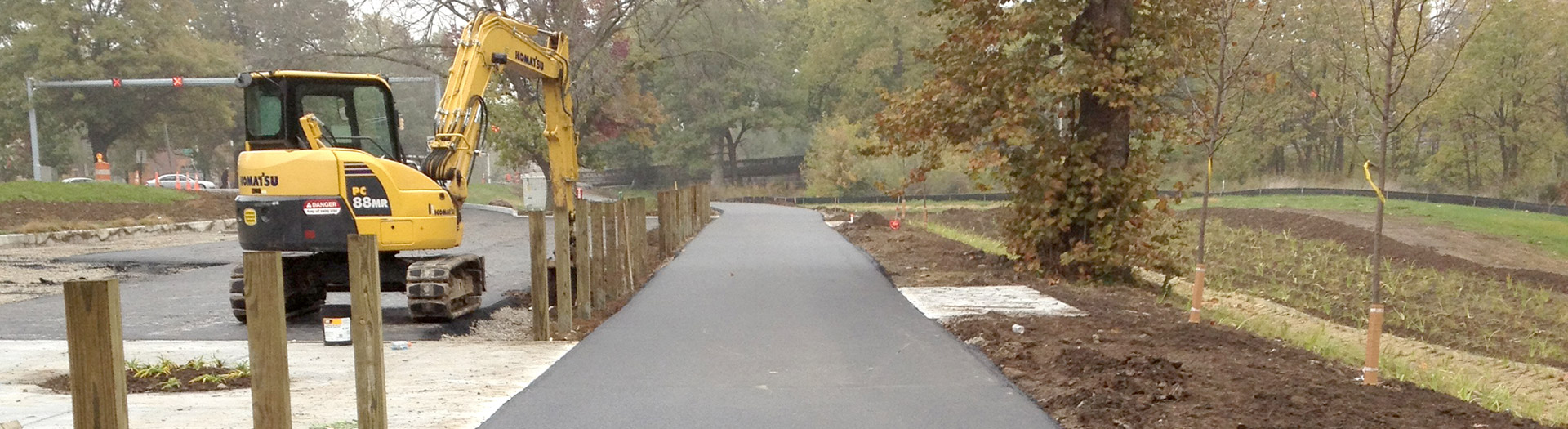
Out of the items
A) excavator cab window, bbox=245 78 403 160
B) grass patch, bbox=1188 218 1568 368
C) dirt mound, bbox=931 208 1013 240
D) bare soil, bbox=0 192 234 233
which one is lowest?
grass patch, bbox=1188 218 1568 368

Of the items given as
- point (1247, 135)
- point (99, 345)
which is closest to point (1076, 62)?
point (99, 345)

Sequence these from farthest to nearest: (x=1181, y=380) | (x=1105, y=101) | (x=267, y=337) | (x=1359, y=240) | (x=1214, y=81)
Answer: (x=1359, y=240)
(x=1105, y=101)
(x=1214, y=81)
(x=1181, y=380)
(x=267, y=337)

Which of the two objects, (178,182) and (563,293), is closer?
(563,293)

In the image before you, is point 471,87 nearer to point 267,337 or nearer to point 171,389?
point 171,389

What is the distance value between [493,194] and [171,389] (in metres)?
58.7

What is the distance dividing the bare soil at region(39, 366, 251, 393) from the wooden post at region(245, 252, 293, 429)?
4.17 m


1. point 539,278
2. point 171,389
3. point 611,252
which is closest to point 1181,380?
point 539,278

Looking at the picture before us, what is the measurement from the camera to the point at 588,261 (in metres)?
11.9

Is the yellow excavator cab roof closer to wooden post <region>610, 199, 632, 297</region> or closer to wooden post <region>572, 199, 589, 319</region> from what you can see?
wooden post <region>572, 199, 589, 319</region>

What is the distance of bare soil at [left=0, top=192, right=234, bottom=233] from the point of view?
25.0m

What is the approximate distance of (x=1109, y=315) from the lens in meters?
11.3

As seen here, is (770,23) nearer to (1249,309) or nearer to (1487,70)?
(1487,70)

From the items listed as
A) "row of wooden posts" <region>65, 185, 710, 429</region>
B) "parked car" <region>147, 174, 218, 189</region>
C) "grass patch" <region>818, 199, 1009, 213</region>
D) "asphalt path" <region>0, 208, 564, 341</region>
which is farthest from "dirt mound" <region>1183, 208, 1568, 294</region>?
"parked car" <region>147, 174, 218, 189</region>

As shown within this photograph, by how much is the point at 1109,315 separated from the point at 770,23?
59784mm
